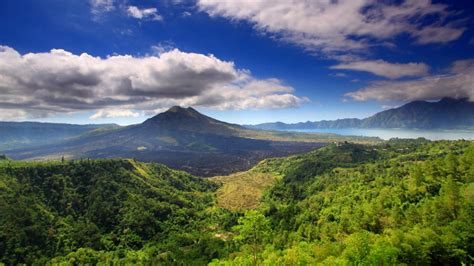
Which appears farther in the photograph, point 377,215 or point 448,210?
point 377,215

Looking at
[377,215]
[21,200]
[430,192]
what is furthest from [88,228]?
[430,192]

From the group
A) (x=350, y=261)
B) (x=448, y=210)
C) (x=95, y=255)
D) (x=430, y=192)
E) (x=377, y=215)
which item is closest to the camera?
(x=350, y=261)

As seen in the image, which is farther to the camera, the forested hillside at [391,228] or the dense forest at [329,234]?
the dense forest at [329,234]

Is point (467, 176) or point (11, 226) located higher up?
point (467, 176)

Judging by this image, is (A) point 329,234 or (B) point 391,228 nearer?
(B) point 391,228

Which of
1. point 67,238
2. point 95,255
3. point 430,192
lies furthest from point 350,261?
point 67,238

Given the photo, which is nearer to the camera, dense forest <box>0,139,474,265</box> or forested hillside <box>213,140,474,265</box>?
forested hillside <box>213,140,474,265</box>

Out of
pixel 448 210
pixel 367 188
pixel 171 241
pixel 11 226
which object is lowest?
pixel 171 241

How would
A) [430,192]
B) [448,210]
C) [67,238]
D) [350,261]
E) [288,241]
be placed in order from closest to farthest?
[350,261] → [448,210] → [430,192] → [288,241] → [67,238]

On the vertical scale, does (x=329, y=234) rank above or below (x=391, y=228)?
below

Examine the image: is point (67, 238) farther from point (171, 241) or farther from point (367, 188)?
point (367, 188)
